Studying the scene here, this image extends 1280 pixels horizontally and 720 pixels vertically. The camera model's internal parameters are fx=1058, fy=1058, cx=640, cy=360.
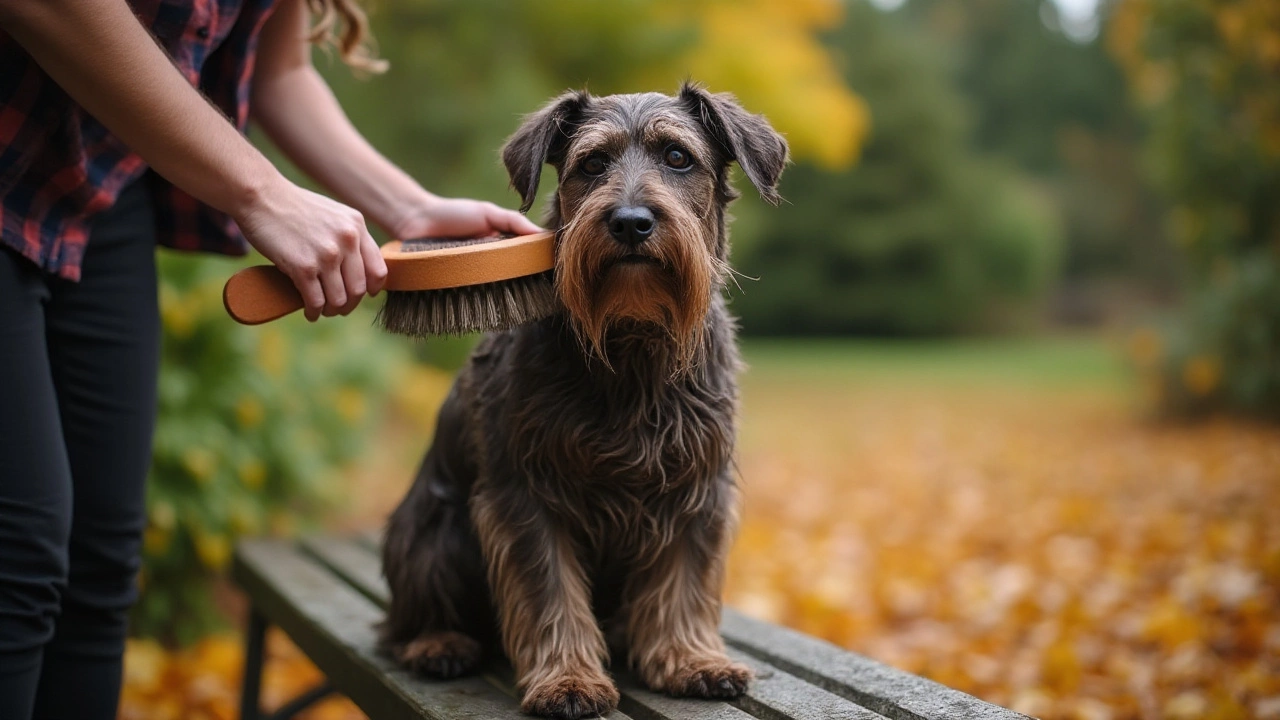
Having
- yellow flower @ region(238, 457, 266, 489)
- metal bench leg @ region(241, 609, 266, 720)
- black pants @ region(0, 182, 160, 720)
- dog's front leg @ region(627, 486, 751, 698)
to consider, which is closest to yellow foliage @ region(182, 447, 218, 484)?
yellow flower @ region(238, 457, 266, 489)

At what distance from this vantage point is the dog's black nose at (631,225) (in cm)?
222

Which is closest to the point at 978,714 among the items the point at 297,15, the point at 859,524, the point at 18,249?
the point at 18,249

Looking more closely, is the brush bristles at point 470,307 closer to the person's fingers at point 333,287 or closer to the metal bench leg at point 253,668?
the person's fingers at point 333,287

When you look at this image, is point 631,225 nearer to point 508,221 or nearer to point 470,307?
point 470,307

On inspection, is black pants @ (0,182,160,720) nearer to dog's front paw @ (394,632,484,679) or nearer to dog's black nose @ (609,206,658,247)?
dog's front paw @ (394,632,484,679)

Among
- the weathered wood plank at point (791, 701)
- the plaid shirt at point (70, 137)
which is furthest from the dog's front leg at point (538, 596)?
the plaid shirt at point (70, 137)

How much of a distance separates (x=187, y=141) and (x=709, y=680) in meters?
1.57

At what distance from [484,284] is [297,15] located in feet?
3.56

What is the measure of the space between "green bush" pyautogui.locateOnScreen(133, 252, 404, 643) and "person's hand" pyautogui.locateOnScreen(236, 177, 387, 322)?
9.00ft

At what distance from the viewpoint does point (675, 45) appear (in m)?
11.5

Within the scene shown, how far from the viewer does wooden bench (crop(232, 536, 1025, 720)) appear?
2.25 metres

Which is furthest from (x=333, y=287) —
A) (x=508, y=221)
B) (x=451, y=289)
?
(x=508, y=221)

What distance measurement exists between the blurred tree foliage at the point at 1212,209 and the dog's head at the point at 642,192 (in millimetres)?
8144

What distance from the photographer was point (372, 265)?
87.7 inches
